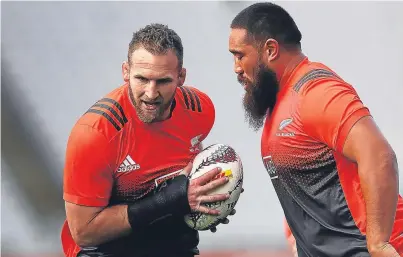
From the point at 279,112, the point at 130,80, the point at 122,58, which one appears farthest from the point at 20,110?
the point at 279,112

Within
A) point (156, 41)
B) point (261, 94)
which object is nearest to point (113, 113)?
point (156, 41)

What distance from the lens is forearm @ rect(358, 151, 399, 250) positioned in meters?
3.43

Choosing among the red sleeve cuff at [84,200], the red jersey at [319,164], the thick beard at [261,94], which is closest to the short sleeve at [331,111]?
the red jersey at [319,164]

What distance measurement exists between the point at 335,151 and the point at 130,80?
1145mm

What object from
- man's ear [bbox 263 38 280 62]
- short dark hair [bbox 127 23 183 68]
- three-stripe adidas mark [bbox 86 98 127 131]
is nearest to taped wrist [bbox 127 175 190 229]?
three-stripe adidas mark [bbox 86 98 127 131]

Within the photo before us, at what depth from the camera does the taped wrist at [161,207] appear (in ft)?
13.8

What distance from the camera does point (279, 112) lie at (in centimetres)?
392

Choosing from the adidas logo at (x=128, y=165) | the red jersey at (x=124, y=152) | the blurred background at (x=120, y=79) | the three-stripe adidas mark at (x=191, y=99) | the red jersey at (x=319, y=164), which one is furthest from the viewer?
the blurred background at (x=120, y=79)

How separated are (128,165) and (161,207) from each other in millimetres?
273

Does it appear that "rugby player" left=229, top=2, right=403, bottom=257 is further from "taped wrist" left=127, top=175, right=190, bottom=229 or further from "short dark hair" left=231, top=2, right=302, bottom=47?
"taped wrist" left=127, top=175, right=190, bottom=229

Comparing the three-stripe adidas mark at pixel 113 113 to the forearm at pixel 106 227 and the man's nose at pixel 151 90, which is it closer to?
the man's nose at pixel 151 90

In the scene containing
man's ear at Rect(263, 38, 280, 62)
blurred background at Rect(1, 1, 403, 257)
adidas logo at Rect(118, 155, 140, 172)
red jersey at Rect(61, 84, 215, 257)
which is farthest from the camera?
blurred background at Rect(1, 1, 403, 257)

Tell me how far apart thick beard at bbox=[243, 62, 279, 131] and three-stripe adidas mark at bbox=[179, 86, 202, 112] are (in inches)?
17.0

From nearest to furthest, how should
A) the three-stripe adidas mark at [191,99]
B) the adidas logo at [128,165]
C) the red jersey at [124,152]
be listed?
the red jersey at [124,152]
the adidas logo at [128,165]
the three-stripe adidas mark at [191,99]
